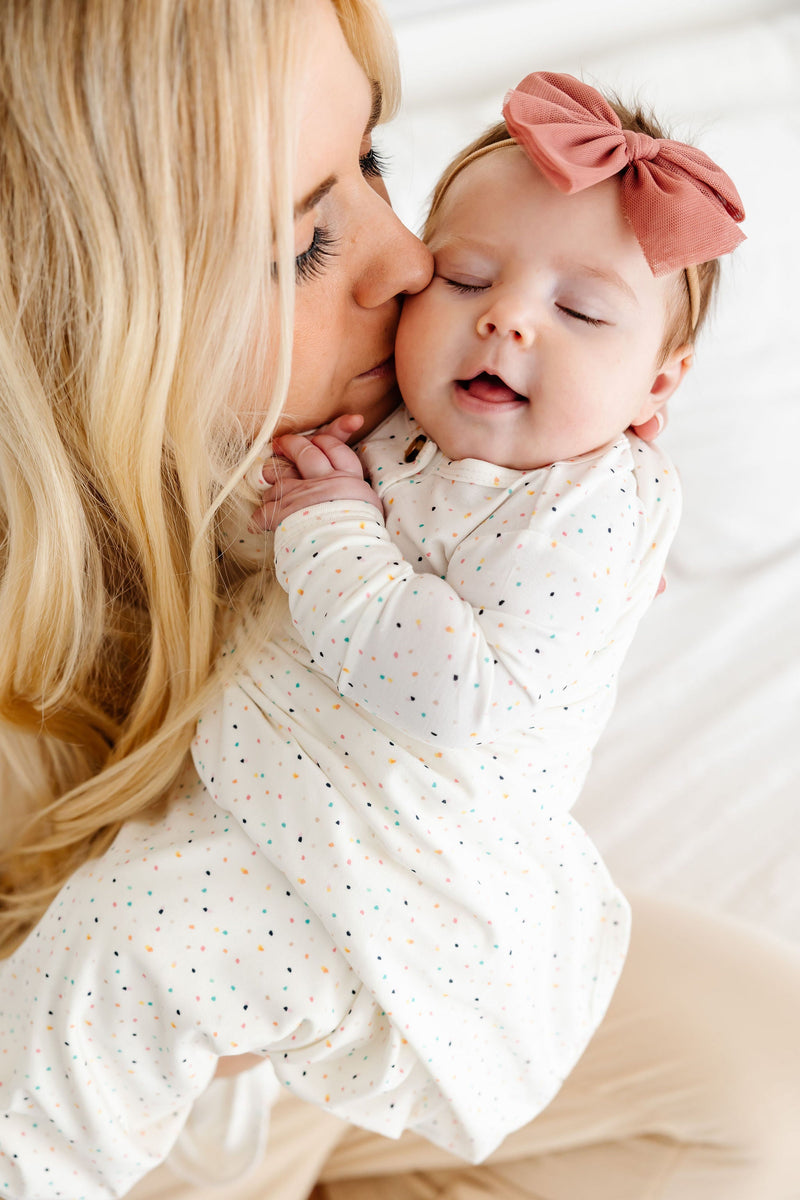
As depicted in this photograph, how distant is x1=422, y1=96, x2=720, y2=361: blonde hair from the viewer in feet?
2.94

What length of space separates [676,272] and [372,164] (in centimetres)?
29

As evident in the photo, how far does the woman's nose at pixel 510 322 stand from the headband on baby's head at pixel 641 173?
3.8 inches

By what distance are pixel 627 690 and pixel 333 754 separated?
840 mm

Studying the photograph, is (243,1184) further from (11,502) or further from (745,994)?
(11,502)

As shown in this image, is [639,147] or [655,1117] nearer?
[639,147]

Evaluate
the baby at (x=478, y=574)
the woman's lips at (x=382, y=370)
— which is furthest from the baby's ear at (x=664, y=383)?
the woman's lips at (x=382, y=370)

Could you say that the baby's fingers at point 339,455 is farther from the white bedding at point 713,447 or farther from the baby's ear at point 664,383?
the white bedding at point 713,447

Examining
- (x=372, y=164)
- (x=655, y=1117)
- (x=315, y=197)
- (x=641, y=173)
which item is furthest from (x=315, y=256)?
(x=655, y=1117)

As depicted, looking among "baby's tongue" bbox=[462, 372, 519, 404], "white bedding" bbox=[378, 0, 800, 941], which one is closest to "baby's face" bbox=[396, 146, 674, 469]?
"baby's tongue" bbox=[462, 372, 519, 404]

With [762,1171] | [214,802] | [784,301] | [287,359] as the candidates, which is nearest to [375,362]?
[287,359]

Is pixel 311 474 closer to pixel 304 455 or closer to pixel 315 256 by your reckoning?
pixel 304 455

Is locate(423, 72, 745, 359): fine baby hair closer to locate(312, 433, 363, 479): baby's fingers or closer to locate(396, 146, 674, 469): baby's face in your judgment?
locate(396, 146, 674, 469): baby's face

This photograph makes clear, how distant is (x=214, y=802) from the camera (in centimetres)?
92

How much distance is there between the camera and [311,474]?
0.87m
